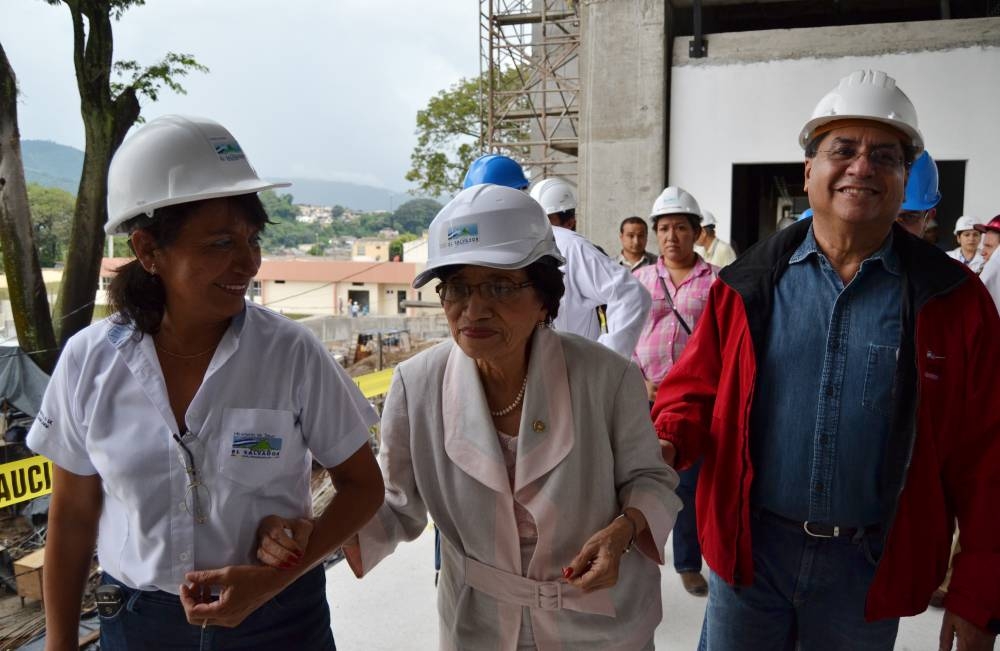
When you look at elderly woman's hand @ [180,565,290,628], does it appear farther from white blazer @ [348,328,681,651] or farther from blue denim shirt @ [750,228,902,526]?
blue denim shirt @ [750,228,902,526]

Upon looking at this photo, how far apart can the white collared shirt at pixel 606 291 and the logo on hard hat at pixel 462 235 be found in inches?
76.1

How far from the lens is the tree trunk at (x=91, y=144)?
8.45 meters

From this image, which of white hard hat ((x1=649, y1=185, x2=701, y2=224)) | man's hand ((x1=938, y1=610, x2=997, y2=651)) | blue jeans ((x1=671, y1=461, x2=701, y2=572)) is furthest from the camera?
white hard hat ((x1=649, y1=185, x2=701, y2=224))

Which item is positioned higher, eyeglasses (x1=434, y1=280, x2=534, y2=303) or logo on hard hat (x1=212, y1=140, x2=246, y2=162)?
logo on hard hat (x1=212, y1=140, x2=246, y2=162)

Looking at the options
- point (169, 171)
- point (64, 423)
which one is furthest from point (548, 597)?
point (169, 171)

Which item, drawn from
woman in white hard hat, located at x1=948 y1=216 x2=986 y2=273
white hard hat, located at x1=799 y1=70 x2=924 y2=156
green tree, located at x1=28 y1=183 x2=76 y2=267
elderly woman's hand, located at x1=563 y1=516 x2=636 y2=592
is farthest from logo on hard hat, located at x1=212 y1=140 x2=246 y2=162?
green tree, located at x1=28 y1=183 x2=76 y2=267

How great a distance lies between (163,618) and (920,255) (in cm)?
179

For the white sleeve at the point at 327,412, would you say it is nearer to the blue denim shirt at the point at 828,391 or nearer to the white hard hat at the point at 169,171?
the white hard hat at the point at 169,171

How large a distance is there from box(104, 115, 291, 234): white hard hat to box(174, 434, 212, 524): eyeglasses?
1.48 ft

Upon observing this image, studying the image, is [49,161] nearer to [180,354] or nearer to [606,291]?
[606,291]

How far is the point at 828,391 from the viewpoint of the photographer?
1.63 m

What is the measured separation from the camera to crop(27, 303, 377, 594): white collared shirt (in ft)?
4.50

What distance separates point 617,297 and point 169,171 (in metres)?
2.39

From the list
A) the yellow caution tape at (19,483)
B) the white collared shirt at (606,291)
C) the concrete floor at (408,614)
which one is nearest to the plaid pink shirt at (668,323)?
the white collared shirt at (606,291)
